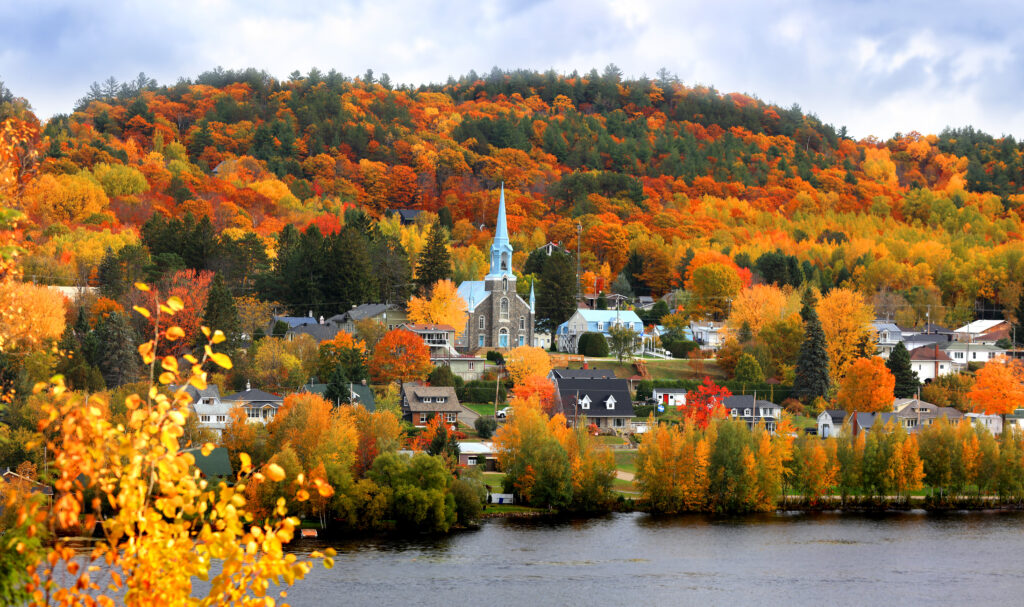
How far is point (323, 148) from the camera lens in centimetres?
12581

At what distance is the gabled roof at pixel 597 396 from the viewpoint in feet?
183

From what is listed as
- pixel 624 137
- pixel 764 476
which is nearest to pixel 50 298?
pixel 764 476

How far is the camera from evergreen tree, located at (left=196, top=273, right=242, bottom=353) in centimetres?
5672

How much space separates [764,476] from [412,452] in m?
14.0

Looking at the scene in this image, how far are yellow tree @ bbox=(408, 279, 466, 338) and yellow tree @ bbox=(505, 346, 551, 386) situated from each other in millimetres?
6385

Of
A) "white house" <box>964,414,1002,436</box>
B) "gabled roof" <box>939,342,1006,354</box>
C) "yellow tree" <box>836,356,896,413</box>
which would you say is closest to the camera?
"white house" <box>964,414,1002,436</box>

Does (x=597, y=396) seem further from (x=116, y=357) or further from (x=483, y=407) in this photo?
(x=116, y=357)

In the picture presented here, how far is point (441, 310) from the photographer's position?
6669 cm

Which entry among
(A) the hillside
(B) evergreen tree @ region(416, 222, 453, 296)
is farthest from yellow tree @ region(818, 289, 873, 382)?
(B) evergreen tree @ region(416, 222, 453, 296)

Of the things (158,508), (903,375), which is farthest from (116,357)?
(158,508)

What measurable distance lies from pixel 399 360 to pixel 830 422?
21486 mm

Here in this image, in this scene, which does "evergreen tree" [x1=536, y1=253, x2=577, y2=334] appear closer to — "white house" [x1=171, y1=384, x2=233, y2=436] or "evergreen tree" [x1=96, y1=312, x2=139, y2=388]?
"white house" [x1=171, y1=384, x2=233, y2=436]

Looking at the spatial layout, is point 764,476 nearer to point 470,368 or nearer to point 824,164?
point 470,368

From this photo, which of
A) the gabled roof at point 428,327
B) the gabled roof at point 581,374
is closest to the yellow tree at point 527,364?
the gabled roof at point 581,374
